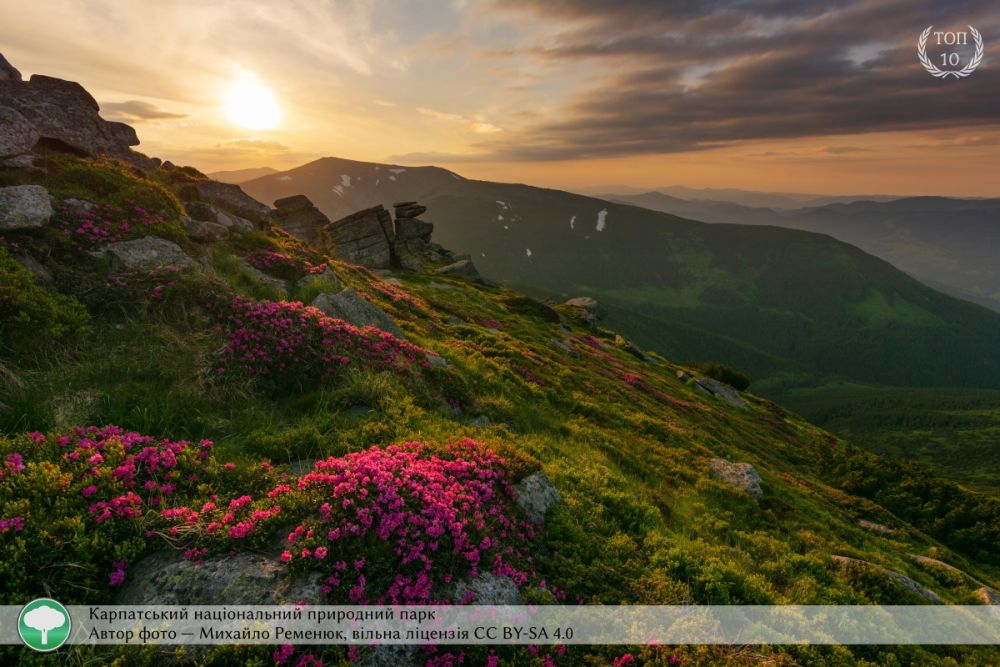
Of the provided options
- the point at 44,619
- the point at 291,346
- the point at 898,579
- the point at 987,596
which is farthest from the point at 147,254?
the point at 987,596

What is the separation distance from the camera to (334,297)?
→ 17688mm

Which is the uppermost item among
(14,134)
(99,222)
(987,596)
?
(14,134)

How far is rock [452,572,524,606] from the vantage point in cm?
704

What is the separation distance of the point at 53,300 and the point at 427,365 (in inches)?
381

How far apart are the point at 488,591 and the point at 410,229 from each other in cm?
8302

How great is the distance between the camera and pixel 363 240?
228ft

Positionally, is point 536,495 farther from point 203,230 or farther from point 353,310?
point 203,230

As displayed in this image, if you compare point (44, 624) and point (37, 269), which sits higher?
point (37, 269)

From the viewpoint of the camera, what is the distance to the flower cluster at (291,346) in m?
11.6

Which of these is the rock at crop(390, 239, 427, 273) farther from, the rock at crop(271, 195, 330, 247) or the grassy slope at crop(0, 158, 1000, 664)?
the grassy slope at crop(0, 158, 1000, 664)

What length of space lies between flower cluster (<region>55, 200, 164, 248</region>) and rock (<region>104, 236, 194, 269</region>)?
1.52 ft

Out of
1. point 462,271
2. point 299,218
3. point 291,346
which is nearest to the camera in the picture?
point 291,346

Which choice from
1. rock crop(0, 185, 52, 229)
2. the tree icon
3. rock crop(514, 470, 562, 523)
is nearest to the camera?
the tree icon

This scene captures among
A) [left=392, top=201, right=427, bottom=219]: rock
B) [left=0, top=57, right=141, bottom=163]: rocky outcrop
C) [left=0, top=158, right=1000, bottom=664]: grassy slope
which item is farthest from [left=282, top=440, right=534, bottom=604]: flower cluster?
[left=392, top=201, right=427, bottom=219]: rock
